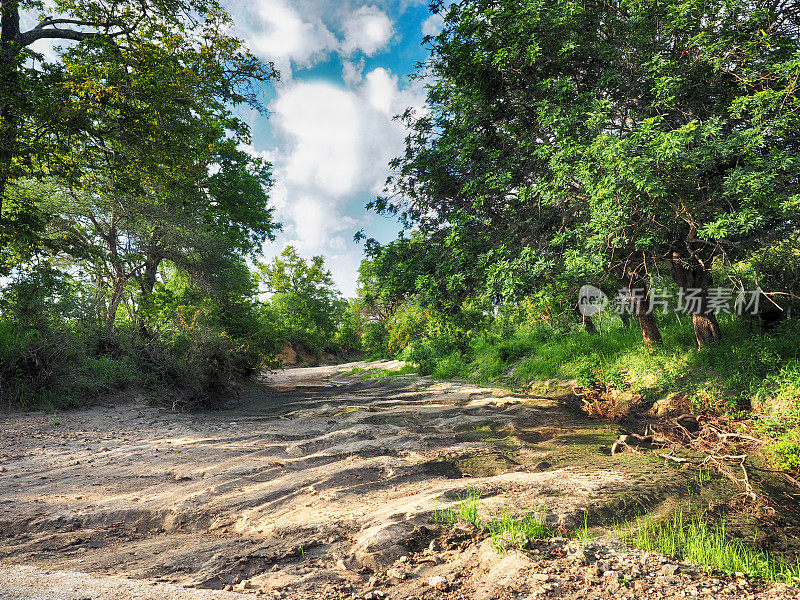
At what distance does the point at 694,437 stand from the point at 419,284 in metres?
5.70

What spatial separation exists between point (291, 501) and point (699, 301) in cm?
917

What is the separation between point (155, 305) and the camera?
12484 mm

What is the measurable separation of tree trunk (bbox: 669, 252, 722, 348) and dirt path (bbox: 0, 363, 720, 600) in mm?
3349

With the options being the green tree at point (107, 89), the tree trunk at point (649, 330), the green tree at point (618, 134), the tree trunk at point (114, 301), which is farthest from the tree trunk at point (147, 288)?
the tree trunk at point (649, 330)

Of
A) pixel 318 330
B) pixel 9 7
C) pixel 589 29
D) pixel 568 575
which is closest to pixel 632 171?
pixel 589 29

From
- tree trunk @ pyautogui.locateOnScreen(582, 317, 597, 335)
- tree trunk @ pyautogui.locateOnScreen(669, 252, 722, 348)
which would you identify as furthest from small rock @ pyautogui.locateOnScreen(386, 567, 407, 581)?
tree trunk @ pyautogui.locateOnScreen(582, 317, 597, 335)

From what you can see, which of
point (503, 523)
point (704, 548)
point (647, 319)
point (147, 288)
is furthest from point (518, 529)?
point (147, 288)

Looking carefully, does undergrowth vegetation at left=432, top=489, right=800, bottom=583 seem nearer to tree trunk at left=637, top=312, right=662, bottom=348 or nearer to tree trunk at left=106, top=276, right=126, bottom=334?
tree trunk at left=637, top=312, right=662, bottom=348

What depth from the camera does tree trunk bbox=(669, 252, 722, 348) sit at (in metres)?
8.72

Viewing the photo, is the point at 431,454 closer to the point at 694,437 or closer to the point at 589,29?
the point at 694,437

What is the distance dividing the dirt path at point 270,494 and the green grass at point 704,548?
0.32m

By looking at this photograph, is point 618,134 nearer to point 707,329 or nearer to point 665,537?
point 707,329

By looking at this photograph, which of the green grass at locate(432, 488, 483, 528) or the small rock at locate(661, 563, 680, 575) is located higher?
the green grass at locate(432, 488, 483, 528)

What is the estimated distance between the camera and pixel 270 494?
4.00 meters
